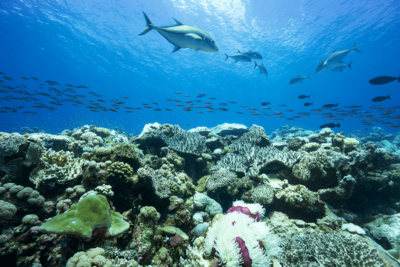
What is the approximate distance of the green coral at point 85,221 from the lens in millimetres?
1933

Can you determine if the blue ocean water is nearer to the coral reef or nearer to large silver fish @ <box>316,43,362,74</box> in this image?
large silver fish @ <box>316,43,362,74</box>

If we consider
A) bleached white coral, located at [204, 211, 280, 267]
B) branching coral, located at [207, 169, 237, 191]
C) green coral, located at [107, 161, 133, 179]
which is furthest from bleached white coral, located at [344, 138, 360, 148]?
green coral, located at [107, 161, 133, 179]

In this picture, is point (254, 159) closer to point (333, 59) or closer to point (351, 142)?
point (351, 142)

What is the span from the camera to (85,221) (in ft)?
6.93

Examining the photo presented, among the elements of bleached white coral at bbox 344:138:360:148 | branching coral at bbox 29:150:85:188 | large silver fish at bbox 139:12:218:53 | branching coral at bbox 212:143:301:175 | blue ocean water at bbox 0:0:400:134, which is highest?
blue ocean water at bbox 0:0:400:134

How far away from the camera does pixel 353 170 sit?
5.25 m

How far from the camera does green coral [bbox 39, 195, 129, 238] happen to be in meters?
1.93

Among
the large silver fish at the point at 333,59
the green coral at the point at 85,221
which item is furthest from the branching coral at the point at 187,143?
the large silver fish at the point at 333,59

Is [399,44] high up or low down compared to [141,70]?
up

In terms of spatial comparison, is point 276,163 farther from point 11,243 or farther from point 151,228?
point 11,243

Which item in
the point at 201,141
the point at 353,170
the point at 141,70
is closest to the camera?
the point at 353,170

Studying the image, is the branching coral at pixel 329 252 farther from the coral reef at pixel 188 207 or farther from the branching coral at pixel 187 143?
the branching coral at pixel 187 143

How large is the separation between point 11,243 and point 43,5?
1603 inches

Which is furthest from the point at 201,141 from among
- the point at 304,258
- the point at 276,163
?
the point at 304,258
